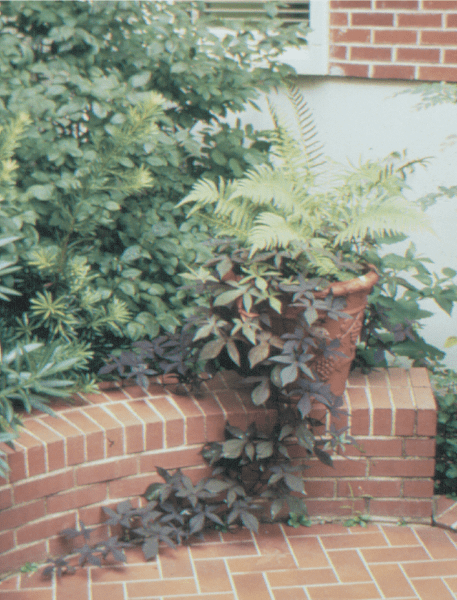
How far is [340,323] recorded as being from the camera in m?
2.68

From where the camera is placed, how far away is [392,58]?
11.4 ft

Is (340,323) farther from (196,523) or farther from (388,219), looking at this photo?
(196,523)

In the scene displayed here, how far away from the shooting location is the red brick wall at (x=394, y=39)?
131 inches

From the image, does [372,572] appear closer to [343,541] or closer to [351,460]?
[343,541]

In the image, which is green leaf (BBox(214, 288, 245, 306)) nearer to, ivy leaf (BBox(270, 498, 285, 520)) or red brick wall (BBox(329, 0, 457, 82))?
ivy leaf (BBox(270, 498, 285, 520))

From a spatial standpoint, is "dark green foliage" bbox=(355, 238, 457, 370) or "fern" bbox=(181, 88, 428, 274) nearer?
"fern" bbox=(181, 88, 428, 274)

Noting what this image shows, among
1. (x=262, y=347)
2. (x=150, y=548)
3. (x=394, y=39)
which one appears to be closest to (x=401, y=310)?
(x=262, y=347)

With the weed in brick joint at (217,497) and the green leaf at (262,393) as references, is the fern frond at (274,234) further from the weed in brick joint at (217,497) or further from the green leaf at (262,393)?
the weed in brick joint at (217,497)

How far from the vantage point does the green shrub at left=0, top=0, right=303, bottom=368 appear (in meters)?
2.79

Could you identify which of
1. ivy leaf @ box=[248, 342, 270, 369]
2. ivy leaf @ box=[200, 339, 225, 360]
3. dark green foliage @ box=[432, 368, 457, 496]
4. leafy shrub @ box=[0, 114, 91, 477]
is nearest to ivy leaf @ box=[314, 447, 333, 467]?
ivy leaf @ box=[248, 342, 270, 369]

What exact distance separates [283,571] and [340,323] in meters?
0.93

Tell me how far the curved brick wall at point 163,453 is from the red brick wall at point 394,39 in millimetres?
1495

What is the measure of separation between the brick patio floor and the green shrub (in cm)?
89

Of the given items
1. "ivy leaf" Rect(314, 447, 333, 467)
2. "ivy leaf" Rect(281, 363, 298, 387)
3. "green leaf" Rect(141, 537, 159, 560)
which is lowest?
"green leaf" Rect(141, 537, 159, 560)
